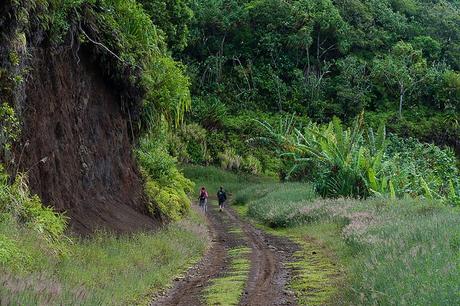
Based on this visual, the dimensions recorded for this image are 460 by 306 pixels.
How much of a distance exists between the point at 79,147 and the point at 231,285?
16.5 ft

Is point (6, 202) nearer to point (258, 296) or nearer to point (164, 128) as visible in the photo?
point (258, 296)

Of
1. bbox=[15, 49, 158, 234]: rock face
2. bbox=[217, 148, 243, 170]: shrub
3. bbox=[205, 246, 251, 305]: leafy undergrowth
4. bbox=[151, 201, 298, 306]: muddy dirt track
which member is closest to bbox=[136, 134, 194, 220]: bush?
bbox=[15, 49, 158, 234]: rock face

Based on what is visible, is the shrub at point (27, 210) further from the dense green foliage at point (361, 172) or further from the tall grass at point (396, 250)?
the dense green foliage at point (361, 172)

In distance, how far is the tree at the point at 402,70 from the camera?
5466 centimetres

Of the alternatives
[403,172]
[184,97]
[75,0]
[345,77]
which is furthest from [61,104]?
[345,77]

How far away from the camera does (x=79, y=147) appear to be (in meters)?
13.4

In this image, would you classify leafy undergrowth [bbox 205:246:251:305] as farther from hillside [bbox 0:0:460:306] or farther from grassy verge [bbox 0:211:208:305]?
grassy verge [bbox 0:211:208:305]

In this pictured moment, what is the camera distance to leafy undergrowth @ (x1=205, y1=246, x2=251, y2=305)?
9.89m

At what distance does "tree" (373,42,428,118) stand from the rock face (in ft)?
140

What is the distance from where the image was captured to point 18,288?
663cm

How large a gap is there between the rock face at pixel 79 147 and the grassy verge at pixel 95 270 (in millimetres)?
1005

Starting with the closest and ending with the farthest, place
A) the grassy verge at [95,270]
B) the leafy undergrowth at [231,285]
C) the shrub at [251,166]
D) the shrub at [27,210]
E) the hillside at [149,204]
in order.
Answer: the grassy verge at [95,270]
the hillside at [149,204]
the shrub at [27,210]
the leafy undergrowth at [231,285]
the shrub at [251,166]

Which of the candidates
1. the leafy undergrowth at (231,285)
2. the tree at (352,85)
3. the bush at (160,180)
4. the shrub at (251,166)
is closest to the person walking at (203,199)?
the bush at (160,180)

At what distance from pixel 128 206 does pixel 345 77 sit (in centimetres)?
4414
